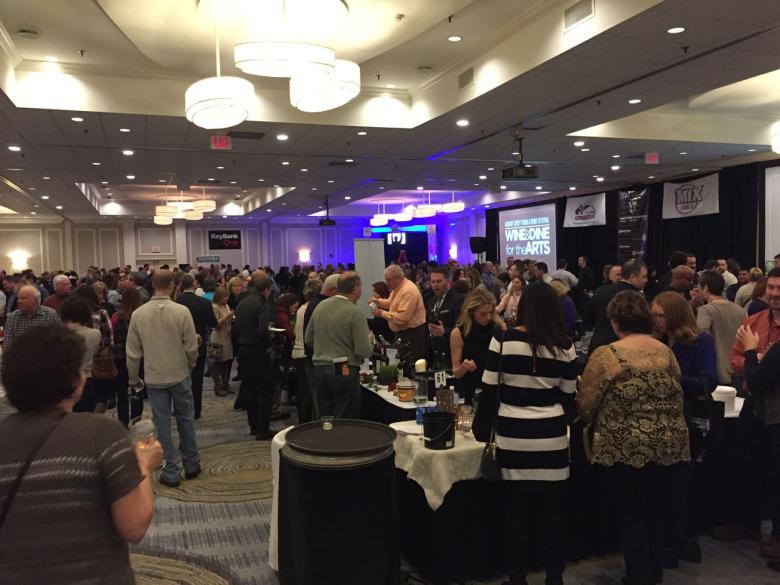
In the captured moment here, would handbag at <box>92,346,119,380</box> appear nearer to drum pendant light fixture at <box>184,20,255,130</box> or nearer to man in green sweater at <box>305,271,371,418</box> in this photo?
man in green sweater at <box>305,271,371,418</box>

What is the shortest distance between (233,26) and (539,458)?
12.8ft

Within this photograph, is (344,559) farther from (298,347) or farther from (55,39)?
(55,39)

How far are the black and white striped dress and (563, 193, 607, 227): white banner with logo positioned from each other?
508 inches

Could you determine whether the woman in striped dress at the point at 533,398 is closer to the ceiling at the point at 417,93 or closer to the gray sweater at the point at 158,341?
the gray sweater at the point at 158,341

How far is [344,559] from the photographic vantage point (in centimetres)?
237

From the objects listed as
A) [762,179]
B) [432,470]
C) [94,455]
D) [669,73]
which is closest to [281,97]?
[669,73]

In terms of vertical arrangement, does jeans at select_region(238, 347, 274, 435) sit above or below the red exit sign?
below

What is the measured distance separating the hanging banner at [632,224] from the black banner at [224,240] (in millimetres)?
13715

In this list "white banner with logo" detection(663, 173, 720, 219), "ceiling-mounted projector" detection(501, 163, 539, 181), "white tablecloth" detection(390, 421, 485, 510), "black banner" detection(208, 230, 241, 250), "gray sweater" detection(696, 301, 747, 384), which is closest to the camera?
"white tablecloth" detection(390, 421, 485, 510)

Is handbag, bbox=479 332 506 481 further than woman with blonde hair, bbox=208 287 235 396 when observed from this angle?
No

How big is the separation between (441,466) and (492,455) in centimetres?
23

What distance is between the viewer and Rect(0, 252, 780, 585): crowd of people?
144cm

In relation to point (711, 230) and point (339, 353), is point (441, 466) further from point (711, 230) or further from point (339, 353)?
point (711, 230)

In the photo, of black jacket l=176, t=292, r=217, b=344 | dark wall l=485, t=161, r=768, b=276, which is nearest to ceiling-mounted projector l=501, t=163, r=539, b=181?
black jacket l=176, t=292, r=217, b=344
